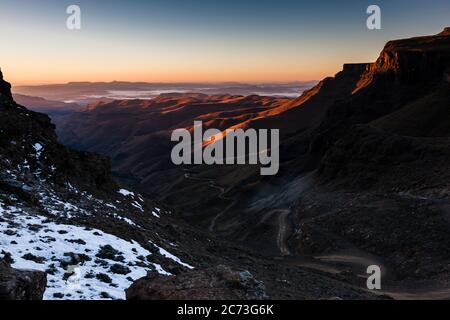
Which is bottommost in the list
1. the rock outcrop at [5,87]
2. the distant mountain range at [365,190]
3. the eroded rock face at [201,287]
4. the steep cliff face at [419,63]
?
the distant mountain range at [365,190]

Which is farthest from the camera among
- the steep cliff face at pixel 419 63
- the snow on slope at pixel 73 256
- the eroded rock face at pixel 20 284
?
the steep cliff face at pixel 419 63

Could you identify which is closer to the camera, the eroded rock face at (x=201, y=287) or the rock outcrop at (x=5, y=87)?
the eroded rock face at (x=201, y=287)

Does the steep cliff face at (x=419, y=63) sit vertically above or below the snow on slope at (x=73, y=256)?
above

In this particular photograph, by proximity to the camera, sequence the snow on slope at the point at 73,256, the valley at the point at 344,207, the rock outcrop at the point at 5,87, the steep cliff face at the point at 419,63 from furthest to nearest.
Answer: the steep cliff face at the point at 419,63 → the rock outcrop at the point at 5,87 → the valley at the point at 344,207 → the snow on slope at the point at 73,256

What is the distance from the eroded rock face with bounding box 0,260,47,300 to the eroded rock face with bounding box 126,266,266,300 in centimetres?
234

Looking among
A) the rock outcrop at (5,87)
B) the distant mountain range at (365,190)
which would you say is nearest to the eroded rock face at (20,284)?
the distant mountain range at (365,190)

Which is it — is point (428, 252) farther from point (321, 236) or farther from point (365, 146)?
point (365, 146)

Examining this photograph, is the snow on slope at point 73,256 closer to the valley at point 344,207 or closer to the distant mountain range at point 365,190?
the valley at point 344,207

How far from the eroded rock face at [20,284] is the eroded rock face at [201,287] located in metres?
2.34

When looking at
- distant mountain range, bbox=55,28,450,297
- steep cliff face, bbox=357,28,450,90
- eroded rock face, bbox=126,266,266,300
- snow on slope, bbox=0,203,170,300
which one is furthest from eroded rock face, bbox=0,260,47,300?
steep cliff face, bbox=357,28,450,90

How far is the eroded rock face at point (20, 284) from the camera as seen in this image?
33.0 ft

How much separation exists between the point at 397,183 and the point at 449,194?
17741mm

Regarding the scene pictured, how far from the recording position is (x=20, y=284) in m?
10.6

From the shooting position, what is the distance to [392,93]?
15512cm
